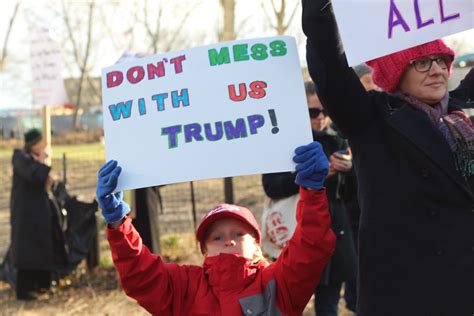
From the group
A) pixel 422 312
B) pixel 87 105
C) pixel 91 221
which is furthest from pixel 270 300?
pixel 87 105

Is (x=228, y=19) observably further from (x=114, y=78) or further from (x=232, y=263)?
(x=232, y=263)

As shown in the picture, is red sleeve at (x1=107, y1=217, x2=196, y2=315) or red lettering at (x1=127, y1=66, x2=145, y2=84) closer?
red sleeve at (x1=107, y1=217, x2=196, y2=315)

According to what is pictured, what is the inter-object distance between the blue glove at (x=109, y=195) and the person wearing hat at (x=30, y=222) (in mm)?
3424

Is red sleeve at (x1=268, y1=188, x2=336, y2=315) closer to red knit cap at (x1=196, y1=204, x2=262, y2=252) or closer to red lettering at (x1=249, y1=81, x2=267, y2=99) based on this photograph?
red knit cap at (x1=196, y1=204, x2=262, y2=252)

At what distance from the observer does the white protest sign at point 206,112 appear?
190cm

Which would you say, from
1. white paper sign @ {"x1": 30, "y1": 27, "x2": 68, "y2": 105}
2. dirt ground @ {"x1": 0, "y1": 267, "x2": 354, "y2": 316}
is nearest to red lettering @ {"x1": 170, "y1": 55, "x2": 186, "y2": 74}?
dirt ground @ {"x1": 0, "y1": 267, "x2": 354, "y2": 316}

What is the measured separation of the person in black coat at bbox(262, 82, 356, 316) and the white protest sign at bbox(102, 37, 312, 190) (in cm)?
137

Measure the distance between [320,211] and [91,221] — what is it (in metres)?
4.20

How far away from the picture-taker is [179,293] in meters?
1.99

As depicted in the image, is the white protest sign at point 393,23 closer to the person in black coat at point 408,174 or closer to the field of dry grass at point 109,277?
the person in black coat at point 408,174

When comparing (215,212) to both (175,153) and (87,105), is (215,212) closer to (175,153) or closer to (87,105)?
(175,153)

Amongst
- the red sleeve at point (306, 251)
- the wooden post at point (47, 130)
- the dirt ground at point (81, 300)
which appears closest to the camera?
the red sleeve at point (306, 251)

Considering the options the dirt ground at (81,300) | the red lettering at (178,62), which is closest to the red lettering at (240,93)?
the red lettering at (178,62)

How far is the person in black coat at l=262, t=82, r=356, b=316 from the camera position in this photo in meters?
3.30
